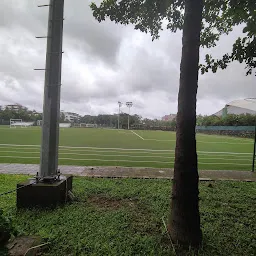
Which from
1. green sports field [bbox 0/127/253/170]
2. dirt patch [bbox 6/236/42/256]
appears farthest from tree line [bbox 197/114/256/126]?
dirt patch [bbox 6/236/42/256]

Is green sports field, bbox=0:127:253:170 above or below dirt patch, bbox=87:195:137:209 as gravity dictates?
below

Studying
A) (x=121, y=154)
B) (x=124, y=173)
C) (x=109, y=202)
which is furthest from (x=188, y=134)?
(x=121, y=154)

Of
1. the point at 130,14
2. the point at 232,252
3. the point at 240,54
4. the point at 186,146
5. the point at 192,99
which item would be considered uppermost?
the point at 130,14

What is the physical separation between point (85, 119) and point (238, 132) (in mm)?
92449

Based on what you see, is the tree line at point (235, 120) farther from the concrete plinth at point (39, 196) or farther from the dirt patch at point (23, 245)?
the dirt patch at point (23, 245)

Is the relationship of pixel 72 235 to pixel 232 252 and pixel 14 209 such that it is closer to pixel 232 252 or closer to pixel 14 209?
pixel 14 209

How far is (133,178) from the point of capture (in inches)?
241

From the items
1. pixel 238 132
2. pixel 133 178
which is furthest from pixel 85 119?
pixel 133 178

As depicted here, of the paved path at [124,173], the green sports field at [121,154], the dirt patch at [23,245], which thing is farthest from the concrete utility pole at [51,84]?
the green sports field at [121,154]

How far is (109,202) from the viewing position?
13.9 ft

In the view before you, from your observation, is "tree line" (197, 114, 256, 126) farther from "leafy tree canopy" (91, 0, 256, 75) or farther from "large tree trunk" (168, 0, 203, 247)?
"large tree trunk" (168, 0, 203, 247)

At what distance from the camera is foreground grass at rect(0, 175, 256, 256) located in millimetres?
2744

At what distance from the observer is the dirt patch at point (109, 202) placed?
4.04 meters

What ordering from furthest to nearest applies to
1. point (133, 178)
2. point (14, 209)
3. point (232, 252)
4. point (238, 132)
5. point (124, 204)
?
point (238, 132)
point (133, 178)
point (124, 204)
point (14, 209)
point (232, 252)
